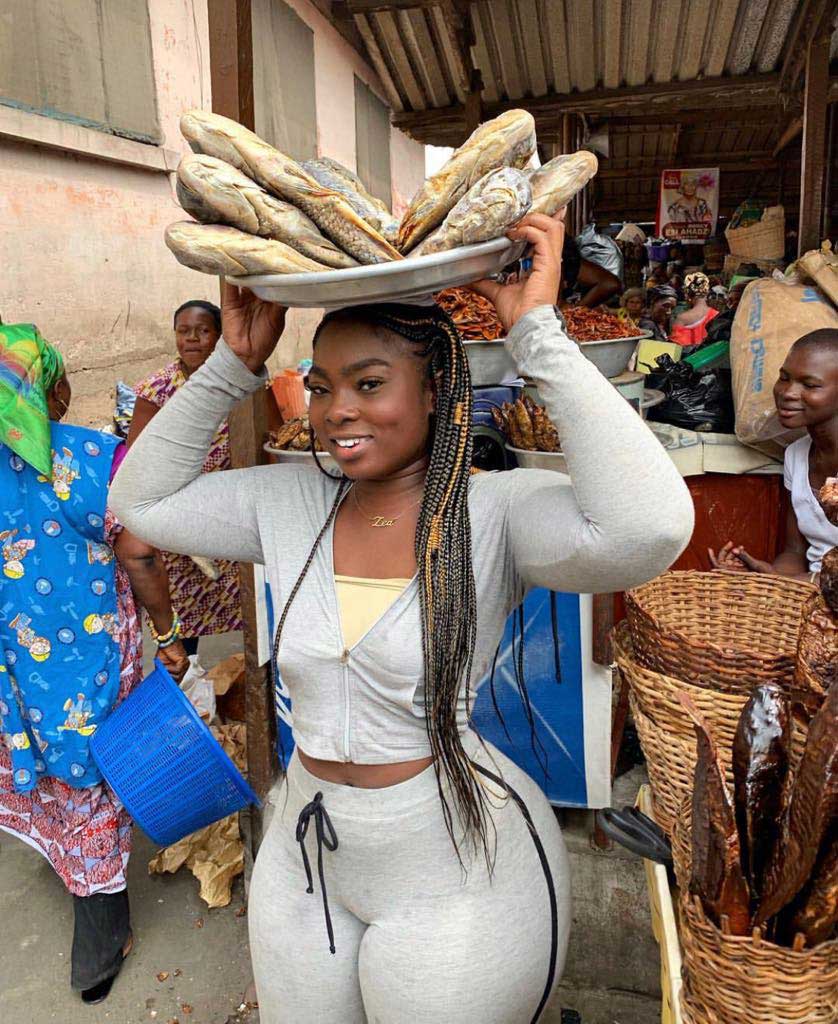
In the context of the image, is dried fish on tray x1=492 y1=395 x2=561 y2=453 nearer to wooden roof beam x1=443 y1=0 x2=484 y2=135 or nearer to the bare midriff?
the bare midriff

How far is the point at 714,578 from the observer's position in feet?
6.12

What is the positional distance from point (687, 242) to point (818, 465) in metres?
8.97

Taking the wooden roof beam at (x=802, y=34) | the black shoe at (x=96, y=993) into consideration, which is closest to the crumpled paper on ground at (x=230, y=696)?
the black shoe at (x=96, y=993)

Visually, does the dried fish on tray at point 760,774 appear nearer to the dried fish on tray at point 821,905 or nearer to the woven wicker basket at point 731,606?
the dried fish on tray at point 821,905

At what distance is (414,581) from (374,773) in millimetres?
344

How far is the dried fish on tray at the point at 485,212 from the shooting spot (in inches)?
45.2

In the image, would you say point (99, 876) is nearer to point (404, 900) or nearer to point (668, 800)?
point (404, 900)

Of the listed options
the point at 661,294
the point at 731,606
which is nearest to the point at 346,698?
the point at 731,606

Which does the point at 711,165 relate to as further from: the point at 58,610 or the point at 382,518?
the point at 382,518

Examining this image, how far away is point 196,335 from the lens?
381cm

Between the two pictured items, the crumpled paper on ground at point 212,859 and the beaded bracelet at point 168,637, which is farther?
the crumpled paper on ground at point 212,859

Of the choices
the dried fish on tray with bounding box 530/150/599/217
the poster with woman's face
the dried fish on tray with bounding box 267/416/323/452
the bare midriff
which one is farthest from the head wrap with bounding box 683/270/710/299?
the bare midriff

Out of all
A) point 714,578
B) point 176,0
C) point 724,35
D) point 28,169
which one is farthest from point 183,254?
point 176,0

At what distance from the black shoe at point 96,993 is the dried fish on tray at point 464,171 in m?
2.43
